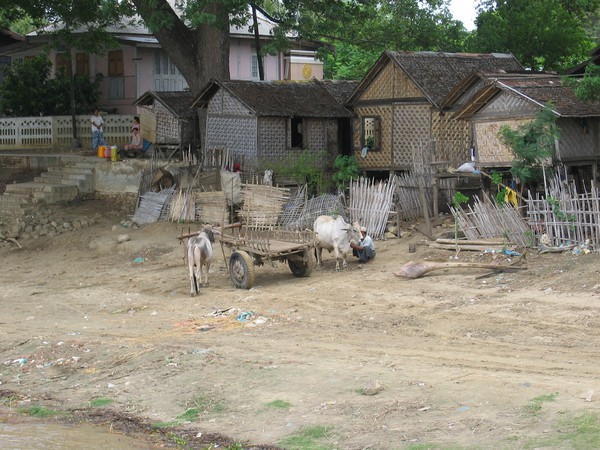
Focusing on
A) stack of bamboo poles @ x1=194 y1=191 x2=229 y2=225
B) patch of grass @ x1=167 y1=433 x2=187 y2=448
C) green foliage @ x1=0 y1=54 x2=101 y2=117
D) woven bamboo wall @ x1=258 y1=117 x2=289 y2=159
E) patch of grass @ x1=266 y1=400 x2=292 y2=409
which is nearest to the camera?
patch of grass @ x1=167 y1=433 x2=187 y2=448

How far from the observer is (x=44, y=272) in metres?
23.8

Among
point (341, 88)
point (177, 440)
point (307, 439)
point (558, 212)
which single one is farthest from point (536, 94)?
point (177, 440)

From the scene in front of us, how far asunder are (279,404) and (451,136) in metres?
15.8

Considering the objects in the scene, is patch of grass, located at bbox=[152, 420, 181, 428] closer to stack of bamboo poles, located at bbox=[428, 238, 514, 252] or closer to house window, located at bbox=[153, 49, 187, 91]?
stack of bamboo poles, located at bbox=[428, 238, 514, 252]

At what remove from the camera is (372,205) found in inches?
929

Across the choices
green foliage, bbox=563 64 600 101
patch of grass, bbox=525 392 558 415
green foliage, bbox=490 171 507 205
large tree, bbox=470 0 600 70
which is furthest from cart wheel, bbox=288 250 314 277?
large tree, bbox=470 0 600 70

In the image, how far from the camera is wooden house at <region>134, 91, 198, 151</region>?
30766 millimetres

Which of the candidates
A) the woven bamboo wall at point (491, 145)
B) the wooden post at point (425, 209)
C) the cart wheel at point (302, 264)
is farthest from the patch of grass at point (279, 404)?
the woven bamboo wall at point (491, 145)

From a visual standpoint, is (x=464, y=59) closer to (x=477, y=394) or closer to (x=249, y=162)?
(x=249, y=162)

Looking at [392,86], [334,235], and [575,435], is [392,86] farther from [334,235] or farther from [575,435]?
[575,435]

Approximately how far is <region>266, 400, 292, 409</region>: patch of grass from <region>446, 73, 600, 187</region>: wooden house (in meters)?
11.0

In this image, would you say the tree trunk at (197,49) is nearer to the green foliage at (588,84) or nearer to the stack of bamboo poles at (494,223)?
the stack of bamboo poles at (494,223)

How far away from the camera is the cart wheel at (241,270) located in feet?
63.2

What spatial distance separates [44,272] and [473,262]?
34.3 feet
